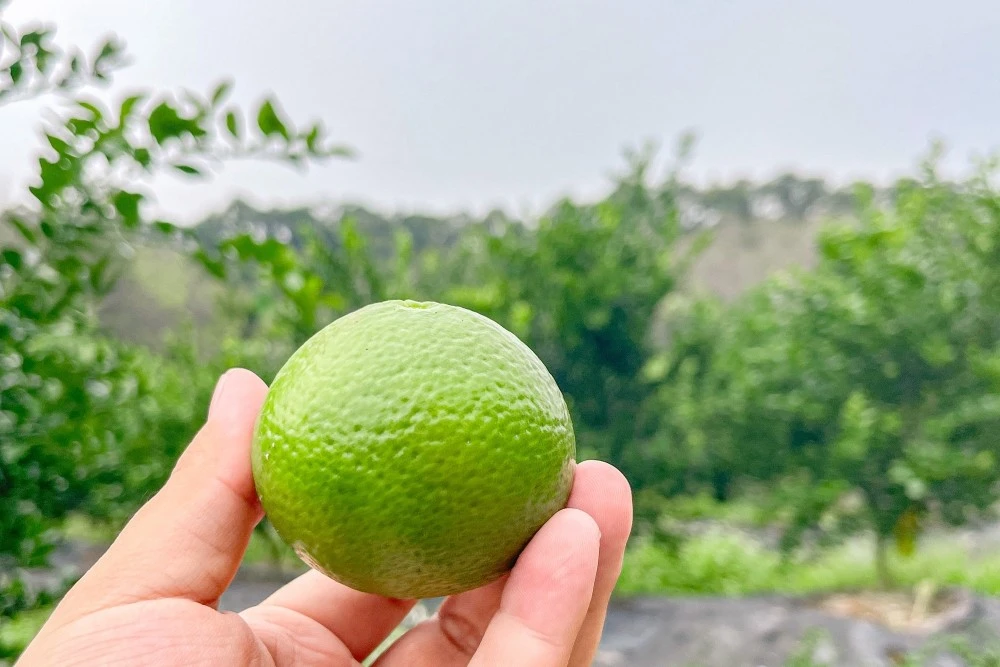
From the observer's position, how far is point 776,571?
891 cm

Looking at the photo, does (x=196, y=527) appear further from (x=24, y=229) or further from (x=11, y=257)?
(x=24, y=229)

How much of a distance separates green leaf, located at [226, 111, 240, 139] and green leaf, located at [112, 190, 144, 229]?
11.4 inches

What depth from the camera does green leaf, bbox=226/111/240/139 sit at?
6.00 feet

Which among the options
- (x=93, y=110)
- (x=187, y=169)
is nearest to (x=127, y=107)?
(x=93, y=110)

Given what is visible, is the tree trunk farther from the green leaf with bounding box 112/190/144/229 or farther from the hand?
the green leaf with bounding box 112/190/144/229

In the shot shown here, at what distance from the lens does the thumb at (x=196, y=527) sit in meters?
1.43

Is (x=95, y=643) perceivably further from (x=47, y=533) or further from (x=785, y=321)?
(x=785, y=321)

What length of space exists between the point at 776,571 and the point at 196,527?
8.84 metres

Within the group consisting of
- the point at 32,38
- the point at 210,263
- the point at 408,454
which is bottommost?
the point at 408,454

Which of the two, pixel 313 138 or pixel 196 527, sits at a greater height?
pixel 313 138

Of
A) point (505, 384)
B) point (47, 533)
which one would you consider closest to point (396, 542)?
point (505, 384)

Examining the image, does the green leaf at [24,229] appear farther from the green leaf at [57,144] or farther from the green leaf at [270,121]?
the green leaf at [270,121]

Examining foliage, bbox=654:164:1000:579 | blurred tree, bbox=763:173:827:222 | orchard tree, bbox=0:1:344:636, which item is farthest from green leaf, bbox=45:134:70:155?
blurred tree, bbox=763:173:827:222

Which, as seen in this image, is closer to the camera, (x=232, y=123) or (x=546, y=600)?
(x=546, y=600)
